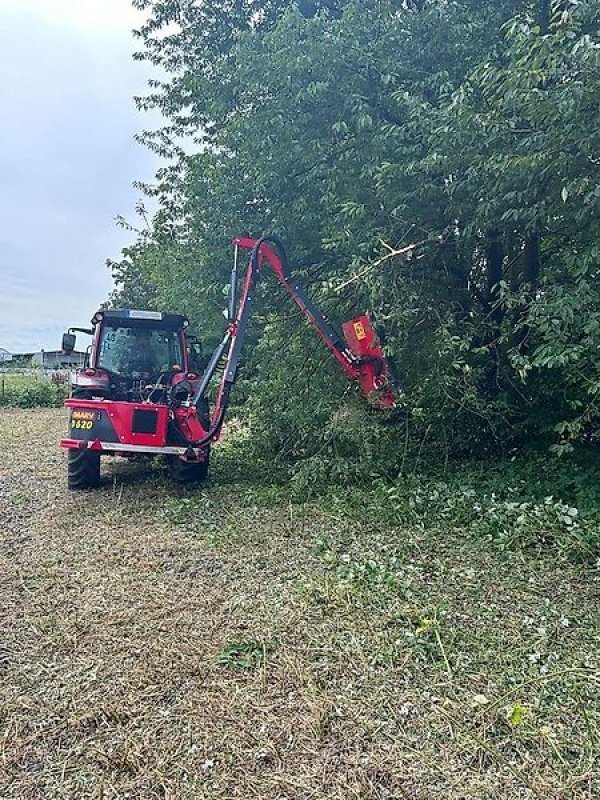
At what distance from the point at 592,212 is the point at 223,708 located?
3202mm

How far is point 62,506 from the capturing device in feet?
16.9

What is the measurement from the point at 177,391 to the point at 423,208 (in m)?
2.78

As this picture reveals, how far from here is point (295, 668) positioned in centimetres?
246

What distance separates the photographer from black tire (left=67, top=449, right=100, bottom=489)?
564 centimetres

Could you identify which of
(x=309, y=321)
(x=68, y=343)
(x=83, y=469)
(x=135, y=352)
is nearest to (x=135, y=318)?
(x=135, y=352)

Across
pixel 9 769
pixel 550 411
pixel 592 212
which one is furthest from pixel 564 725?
pixel 550 411

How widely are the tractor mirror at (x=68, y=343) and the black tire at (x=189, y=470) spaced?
62.9 inches

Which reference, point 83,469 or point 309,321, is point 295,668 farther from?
point 83,469

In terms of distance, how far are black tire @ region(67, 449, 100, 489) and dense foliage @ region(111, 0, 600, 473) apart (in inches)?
63.0

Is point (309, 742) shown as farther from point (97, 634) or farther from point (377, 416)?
point (377, 416)

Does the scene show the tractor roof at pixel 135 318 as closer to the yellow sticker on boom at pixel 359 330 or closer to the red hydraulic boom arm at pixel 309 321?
the red hydraulic boom arm at pixel 309 321

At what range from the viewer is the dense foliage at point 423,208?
353cm

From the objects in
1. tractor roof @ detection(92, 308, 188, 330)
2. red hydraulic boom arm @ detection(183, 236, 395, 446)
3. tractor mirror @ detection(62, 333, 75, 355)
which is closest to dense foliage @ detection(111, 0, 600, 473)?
red hydraulic boom arm @ detection(183, 236, 395, 446)

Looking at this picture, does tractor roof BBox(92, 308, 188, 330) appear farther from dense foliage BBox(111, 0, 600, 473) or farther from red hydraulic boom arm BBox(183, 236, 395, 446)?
red hydraulic boom arm BBox(183, 236, 395, 446)
